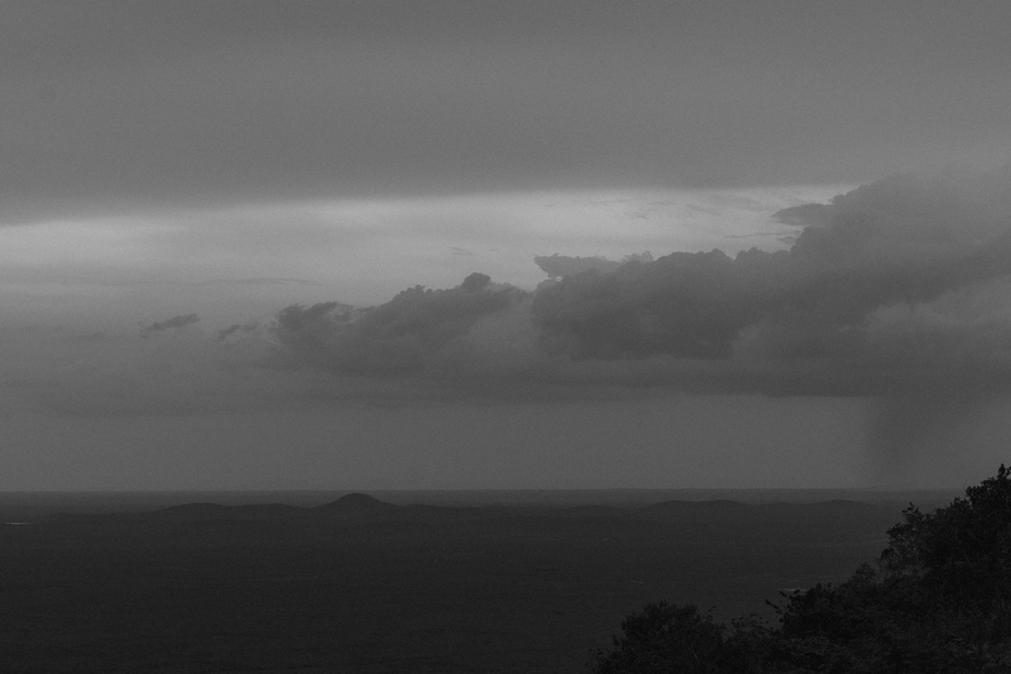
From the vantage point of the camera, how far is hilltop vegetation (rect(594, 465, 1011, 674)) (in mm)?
35688

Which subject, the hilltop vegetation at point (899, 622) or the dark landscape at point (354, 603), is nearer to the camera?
the hilltop vegetation at point (899, 622)

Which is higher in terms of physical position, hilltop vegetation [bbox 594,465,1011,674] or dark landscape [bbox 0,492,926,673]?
hilltop vegetation [bbox 594,465,1011,674]

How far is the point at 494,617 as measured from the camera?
106875 millimetres

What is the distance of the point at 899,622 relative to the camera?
4138 cm

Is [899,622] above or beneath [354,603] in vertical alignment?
above

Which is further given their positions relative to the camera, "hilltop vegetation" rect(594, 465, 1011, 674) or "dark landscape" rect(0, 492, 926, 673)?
"dark landscape" rect(0, 492, 926, 673)

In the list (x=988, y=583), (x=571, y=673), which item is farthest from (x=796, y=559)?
(x=988, y=583)

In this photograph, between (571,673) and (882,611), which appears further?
(571,673)

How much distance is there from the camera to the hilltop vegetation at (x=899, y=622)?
3569 cm

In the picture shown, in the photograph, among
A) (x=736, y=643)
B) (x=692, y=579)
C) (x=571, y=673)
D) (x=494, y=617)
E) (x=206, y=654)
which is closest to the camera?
(x=736, y=643)

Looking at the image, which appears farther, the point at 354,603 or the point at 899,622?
the point at 354,603

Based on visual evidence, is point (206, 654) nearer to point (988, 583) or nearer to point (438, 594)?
point (438, 594)

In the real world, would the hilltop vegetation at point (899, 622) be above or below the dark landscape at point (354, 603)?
above

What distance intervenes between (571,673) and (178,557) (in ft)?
396
